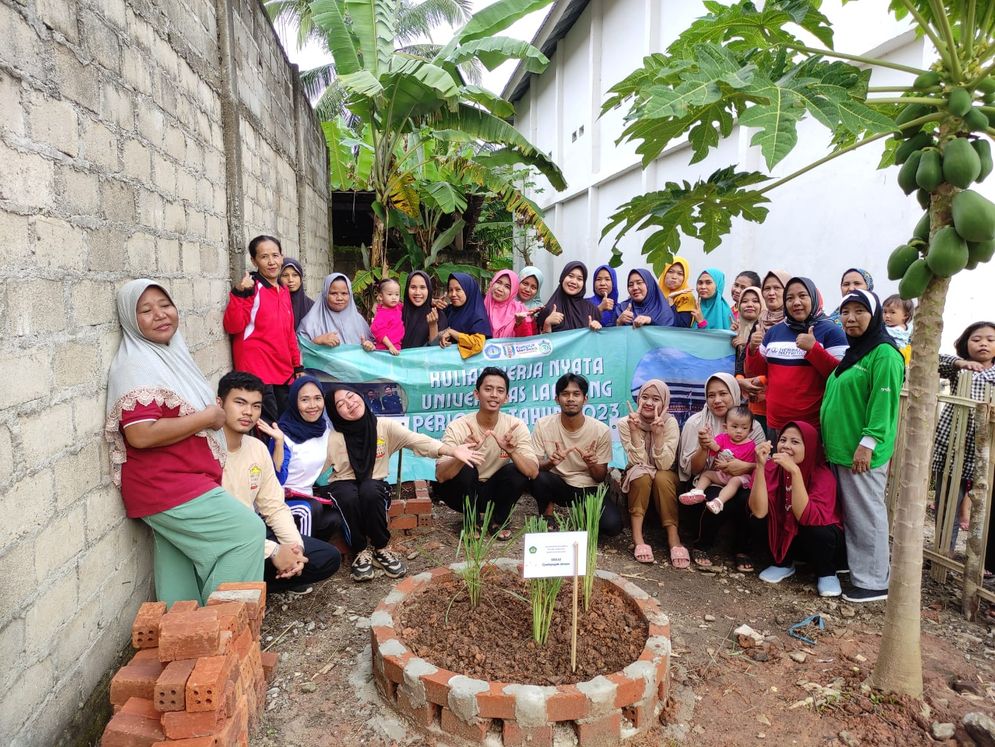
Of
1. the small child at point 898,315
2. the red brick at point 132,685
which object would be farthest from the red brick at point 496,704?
the small child at point 898,315

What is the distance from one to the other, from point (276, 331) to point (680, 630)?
→ 3.04 meters

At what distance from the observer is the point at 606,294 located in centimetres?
550

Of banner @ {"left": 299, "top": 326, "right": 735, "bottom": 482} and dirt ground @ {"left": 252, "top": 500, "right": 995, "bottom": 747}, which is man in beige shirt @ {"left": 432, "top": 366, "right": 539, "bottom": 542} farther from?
banner @ {"left": 299, "top": 326, "right": 735, "bottom": 482}

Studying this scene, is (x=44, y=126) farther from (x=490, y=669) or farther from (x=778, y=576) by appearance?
(x=778, y=576)

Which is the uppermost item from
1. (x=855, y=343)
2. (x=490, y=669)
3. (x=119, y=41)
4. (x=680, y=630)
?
(x=119, y=41)

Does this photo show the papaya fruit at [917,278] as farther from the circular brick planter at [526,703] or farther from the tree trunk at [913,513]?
the circular brick planter at [526,703]

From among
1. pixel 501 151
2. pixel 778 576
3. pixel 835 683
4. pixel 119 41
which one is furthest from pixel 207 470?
pixel 501 151

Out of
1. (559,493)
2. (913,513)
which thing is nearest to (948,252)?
(913,513)

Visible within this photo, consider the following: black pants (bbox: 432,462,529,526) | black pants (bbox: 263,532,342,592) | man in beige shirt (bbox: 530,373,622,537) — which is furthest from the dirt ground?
man in beige shirt (bbox: 530,373,622,537)

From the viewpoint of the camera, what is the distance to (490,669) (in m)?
2.49

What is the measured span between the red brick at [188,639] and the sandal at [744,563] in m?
3.11

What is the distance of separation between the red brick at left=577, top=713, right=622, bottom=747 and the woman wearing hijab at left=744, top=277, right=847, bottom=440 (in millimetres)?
2285

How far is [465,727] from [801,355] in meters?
2.91

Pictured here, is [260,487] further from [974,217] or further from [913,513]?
[974,217]
